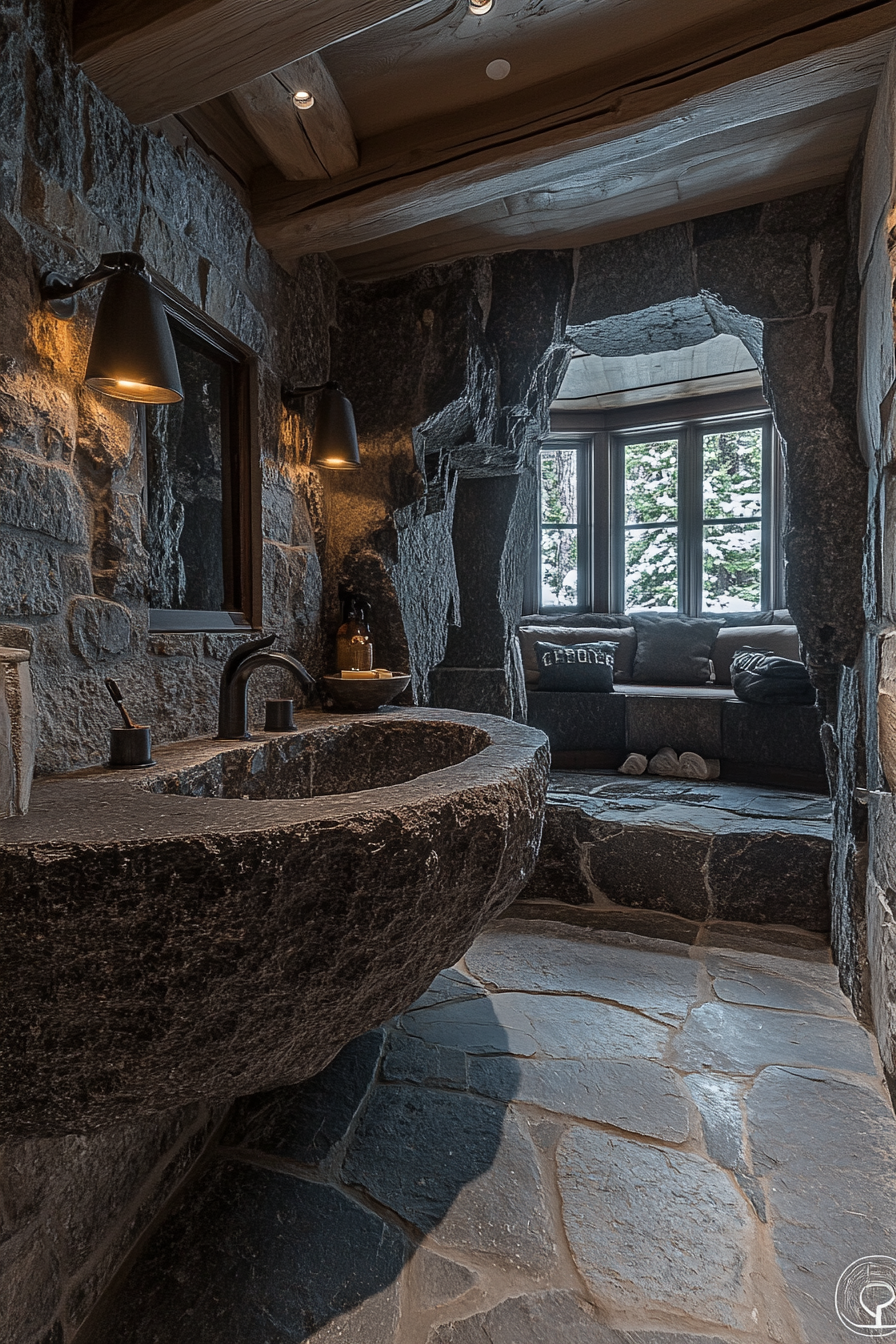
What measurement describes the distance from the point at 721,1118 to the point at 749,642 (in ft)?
10.7

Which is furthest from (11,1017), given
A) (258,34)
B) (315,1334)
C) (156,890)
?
(258,34)

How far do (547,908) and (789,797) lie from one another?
1.14 meters

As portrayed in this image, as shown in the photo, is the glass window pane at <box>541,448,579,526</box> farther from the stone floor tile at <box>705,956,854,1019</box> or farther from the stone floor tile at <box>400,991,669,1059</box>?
the stone floor tile at <box>400,991,669,1059</box>

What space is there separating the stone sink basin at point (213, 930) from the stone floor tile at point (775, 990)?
1343mm

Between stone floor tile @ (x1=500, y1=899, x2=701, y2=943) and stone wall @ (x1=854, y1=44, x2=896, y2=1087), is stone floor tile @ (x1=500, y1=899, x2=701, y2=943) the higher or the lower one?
the lower one

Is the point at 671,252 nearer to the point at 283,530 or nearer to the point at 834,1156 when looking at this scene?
the point at 283,530

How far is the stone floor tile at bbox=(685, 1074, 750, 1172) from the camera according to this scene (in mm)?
1273

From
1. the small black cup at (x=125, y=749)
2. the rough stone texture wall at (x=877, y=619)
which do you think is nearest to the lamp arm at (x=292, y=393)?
the small black cup at (x=125, y=749)

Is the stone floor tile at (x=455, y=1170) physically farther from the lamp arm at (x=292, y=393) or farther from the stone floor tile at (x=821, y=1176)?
the lamp arm at (x=292, y=393)

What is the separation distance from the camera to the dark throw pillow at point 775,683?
9.70 feet

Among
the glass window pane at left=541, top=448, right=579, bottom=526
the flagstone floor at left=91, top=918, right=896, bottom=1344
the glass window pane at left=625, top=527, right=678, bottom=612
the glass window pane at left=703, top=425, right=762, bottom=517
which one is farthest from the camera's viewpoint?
the glass window pane at left=541, top=448, right=579, bottom=526

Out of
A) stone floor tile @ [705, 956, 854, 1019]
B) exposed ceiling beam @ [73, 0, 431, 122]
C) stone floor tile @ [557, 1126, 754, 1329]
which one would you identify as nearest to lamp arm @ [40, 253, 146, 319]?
exposed ceiling beam @ [73, 0, 431, 122]

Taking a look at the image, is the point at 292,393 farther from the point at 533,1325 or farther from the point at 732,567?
the point at 732,567

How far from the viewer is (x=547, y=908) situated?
242cm
